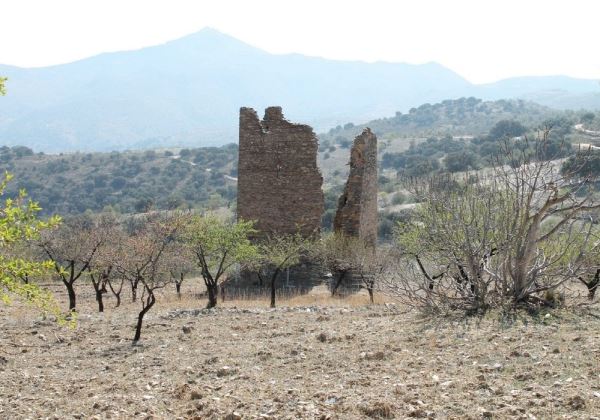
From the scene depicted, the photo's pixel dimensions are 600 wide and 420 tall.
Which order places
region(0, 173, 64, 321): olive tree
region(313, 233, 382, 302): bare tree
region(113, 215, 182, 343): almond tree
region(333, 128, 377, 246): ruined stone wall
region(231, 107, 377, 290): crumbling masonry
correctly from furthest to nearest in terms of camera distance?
region(231, 107, 377, 290): crumbling masonry
region(333, 128, 377, 246): ruined stone wall
region(313, 233, 382, 302): bare tree
region(113, 215, 182, 343): almond tree
region(0, 173, 64, 321): olive tree

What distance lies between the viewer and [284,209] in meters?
24.2

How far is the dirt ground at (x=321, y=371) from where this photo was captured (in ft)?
21.6

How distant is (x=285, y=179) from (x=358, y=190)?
2.85 metres

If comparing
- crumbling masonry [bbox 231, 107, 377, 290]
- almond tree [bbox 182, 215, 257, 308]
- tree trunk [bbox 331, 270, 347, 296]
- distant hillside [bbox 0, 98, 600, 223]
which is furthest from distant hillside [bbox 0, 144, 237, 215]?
almond tree [bbox 182, 215, 257, 308]

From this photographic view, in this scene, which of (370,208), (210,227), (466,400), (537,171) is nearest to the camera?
(466,400)

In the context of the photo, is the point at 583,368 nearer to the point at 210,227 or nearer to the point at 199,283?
the point at 210,227

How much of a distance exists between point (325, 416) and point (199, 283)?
21.9 metres

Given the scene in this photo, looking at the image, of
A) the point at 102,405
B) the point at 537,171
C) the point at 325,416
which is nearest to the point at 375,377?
→ the point at 325,416

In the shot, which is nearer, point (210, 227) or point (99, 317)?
point (99, 317)

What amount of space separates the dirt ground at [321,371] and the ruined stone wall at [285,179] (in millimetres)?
11541

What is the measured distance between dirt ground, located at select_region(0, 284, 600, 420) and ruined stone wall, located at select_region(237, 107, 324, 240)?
1154 centimetres

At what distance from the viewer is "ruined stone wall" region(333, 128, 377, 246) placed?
24.0 metres

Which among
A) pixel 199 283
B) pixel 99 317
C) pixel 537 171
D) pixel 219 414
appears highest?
pixel 537 171

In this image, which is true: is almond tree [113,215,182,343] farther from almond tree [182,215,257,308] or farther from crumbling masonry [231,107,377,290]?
crumbling masonry [231,107,377,290]
